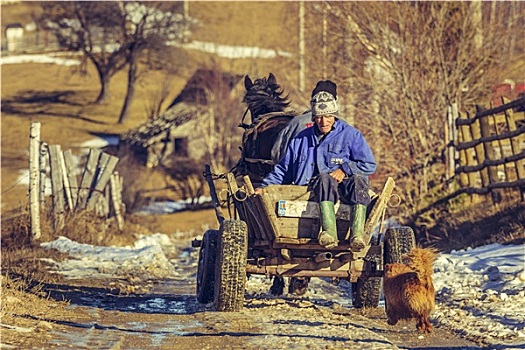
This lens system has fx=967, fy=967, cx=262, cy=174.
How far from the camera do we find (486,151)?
17734mm

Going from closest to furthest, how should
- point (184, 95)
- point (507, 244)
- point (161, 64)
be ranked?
point (507, 244) → point (184, 95) → point (161, 64)

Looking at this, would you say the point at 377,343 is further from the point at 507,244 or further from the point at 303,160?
the point at 507,244

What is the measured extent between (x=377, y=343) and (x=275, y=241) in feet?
5.79

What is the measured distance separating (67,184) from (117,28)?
136 ft

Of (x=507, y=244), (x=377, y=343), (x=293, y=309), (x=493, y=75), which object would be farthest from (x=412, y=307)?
(x=493, y=75)

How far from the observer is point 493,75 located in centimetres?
2300

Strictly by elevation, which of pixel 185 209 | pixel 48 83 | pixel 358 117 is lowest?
pixel 185 209

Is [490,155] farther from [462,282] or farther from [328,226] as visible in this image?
[328,226]

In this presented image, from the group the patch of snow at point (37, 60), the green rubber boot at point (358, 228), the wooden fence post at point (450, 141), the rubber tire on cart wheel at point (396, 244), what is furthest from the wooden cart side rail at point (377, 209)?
the patch of snow at point (37, 60)

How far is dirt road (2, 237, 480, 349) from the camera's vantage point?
26.7 ft

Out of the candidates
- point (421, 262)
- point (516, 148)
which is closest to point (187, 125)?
point (516, 148)

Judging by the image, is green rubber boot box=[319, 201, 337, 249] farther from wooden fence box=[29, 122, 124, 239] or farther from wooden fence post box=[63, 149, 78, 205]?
wooden fence post box=[63, 149, 78, 205]

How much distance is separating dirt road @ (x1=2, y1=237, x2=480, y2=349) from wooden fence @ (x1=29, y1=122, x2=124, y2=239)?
14.9 feet

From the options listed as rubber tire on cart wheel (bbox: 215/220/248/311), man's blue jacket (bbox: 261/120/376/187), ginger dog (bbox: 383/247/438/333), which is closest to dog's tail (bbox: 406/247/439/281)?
ginger dog (bbox: 383/247/438/333)
